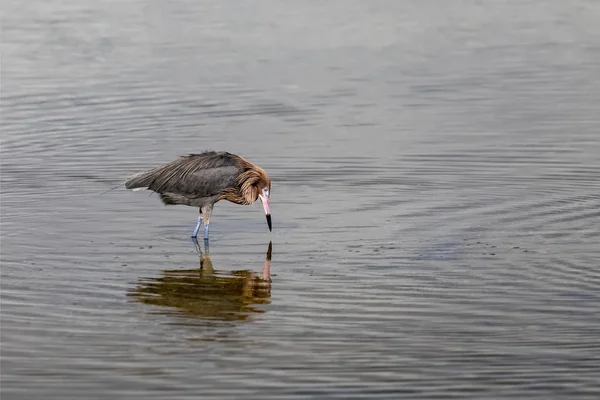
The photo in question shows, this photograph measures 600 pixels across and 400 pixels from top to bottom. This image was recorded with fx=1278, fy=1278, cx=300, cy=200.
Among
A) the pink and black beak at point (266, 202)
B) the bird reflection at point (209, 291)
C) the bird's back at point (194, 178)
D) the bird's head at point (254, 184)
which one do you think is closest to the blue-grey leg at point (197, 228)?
the bird's back at point (194, 178)

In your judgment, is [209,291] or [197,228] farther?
[197,228]

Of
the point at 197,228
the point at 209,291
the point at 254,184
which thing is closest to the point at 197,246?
the point at 197,228

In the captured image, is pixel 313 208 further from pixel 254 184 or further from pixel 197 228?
pixel 197 228

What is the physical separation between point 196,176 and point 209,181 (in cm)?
15

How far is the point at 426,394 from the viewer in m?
8.78

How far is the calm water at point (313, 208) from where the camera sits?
9539mm

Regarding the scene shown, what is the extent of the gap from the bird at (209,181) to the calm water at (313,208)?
37 centimetres

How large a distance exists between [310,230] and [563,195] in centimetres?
325

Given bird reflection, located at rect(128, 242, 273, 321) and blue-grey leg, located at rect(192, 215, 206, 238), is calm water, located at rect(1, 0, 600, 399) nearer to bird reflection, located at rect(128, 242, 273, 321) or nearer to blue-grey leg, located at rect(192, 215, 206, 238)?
bird reflection, located at rect(128, 242, 273, 321)

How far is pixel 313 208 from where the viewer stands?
14734 mm

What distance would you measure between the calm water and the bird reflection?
1.3 inches

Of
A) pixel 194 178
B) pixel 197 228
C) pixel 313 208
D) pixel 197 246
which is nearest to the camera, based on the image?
pixel 197 246

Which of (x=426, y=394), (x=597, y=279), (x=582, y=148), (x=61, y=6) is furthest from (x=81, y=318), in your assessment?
(x=61, y=6)

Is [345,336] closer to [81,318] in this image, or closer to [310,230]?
[81,318]
